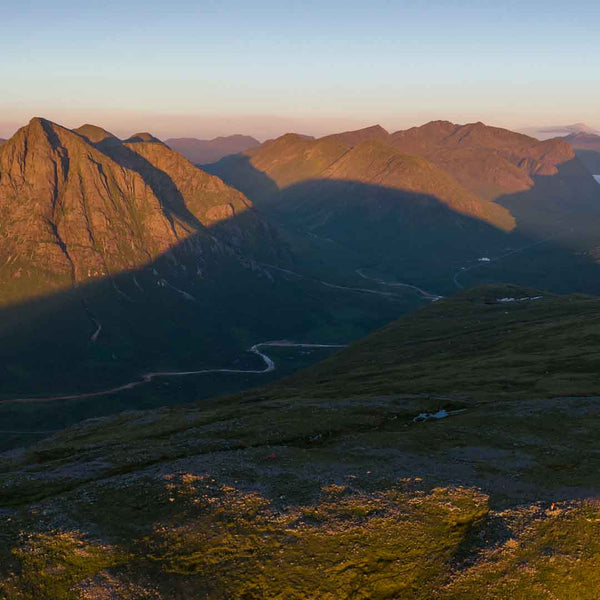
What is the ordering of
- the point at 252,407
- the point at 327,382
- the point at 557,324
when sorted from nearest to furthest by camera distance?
the point at 252,407 → the point at 327,382 → the point at 557,324

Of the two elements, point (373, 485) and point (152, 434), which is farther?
point (152, 434)

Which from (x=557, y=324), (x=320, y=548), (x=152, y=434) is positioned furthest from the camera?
(x=557, y=324)

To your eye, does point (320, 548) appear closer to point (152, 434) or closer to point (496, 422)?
point (496, 422)

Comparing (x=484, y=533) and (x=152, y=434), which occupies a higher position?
(x=484, y=533)

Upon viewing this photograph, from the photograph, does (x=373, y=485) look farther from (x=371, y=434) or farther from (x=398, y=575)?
(x=371, y=434)

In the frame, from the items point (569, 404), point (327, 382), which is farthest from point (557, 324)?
point (569, 404)

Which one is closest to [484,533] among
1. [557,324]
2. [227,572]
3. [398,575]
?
[398,575]
